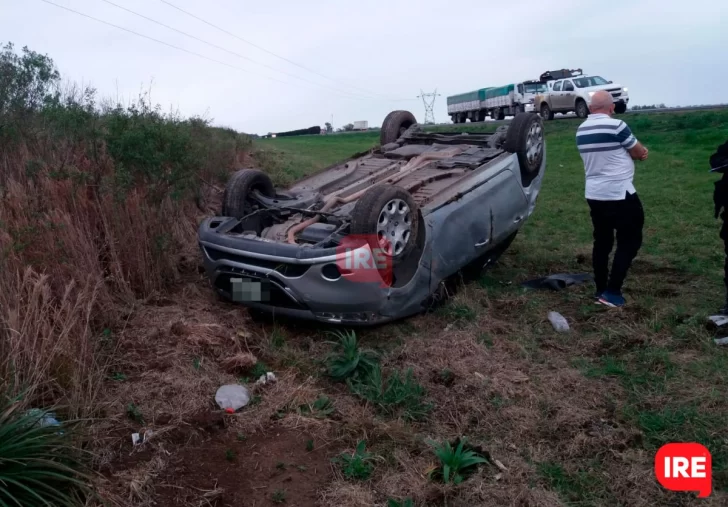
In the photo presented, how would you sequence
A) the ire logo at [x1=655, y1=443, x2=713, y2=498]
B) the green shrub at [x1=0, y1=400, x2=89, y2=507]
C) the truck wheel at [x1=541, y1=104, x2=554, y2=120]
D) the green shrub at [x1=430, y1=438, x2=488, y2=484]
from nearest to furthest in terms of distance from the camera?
the green shrub at [x1=0, y1=400, x2=89, y2=507], the ire logo at [x1=655, y1=443, x2=713, y2=498], the green shrub at [x1=430, y1=438, x2=488, y2=484], the truck wheel at [x1=541, y1=104, x2=554, y2=120]

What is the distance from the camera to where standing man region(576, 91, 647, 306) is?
17.6 feet

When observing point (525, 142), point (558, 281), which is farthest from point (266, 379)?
point (525, 142)

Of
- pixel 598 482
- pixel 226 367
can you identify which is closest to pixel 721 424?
pixel 598 482

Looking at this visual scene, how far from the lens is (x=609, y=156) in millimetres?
5414

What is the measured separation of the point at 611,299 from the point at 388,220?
2056 mm

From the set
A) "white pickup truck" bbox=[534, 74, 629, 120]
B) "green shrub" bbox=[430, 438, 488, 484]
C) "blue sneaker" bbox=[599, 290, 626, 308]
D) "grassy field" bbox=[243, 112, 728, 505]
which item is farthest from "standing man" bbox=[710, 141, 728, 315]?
"white pickup truck" bbox=[534, 74, 629, 120]

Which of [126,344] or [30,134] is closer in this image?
[126,344]

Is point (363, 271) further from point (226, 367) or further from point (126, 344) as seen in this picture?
point (126, 344)

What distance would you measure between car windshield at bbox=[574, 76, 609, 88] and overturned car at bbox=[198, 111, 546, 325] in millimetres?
19549

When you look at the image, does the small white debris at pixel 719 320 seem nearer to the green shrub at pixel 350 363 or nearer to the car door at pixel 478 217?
the car door at pixel 478 217

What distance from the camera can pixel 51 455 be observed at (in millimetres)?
2762

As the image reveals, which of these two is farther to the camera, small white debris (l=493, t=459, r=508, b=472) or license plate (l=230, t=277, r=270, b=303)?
license plate (l=230, t=277, r=270, b=303)

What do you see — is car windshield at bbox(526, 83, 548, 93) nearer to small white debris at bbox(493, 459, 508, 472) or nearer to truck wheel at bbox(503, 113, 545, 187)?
truck wheel at bbox(503, 113, 545, 187)

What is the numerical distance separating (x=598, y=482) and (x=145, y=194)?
4.25 metres
